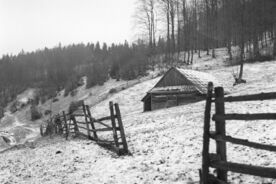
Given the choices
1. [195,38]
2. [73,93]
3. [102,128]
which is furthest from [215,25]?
[102,128]

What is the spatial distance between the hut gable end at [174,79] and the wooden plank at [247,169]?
24060 millimetres

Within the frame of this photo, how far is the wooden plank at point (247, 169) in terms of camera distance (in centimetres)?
516

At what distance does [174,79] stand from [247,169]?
26.0m

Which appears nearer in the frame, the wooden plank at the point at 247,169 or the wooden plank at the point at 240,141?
the wooden plank at the point at 247,169

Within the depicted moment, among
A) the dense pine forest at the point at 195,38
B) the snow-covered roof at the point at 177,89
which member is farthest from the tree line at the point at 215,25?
the snow-covered roof at the point at 177,89

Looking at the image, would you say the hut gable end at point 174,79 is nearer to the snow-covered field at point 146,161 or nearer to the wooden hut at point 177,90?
the wooden hut at point 177,90

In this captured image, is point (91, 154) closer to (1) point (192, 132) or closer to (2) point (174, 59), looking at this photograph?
(1) point (192, 132)

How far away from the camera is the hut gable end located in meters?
30.6

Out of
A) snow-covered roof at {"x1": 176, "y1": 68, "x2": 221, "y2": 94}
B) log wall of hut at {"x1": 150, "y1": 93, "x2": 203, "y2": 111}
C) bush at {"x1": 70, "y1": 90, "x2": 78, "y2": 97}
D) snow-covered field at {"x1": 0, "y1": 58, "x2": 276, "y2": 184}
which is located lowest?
bush at {"x1": 70, "y1": 90, "x2": 78, "y2": 97}

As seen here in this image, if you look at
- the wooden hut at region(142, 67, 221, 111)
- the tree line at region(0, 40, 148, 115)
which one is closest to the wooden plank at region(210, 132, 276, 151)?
the wooden hut at region(142, 67, 221, 111)

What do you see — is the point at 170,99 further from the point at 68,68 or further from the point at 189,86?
the point at 68,68

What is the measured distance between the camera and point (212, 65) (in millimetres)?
48438

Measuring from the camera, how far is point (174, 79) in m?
31.5

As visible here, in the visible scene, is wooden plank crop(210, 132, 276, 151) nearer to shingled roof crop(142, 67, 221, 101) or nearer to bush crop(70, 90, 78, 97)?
shingled roof crop(142, 67, 221, 101)
